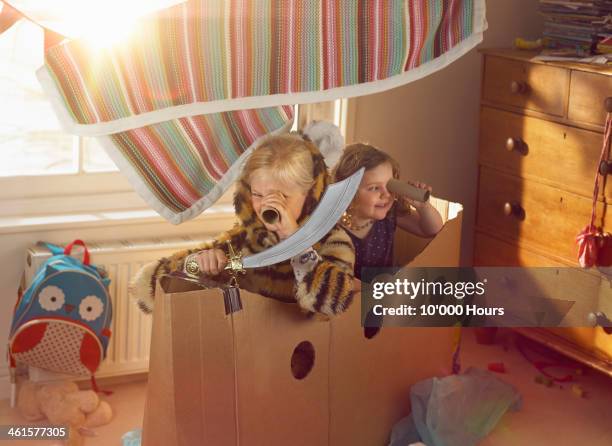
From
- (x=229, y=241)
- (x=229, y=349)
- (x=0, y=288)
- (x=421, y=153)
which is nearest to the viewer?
(x=229, y=349)

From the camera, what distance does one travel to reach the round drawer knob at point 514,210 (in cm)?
243

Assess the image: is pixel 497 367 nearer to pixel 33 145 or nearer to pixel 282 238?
pixel 282 238

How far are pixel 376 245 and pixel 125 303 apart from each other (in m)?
0.66

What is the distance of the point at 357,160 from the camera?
1980mm

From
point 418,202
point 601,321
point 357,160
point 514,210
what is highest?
point 357,160

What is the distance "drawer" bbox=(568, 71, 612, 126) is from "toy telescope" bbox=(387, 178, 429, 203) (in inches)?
20.3

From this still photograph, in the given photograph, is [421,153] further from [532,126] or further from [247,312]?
[247,312]

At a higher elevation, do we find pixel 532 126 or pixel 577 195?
pixel 532 126

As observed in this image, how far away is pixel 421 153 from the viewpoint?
273 cm

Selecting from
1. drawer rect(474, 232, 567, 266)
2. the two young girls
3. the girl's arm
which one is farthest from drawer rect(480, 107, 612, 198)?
the two young girls

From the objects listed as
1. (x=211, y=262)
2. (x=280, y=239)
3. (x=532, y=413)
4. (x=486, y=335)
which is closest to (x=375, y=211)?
(x=280, y=239)

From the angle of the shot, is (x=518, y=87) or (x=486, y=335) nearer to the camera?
(x=518, y=87)

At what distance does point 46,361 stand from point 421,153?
1256 mm

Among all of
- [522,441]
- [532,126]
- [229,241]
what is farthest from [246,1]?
[522,441]
